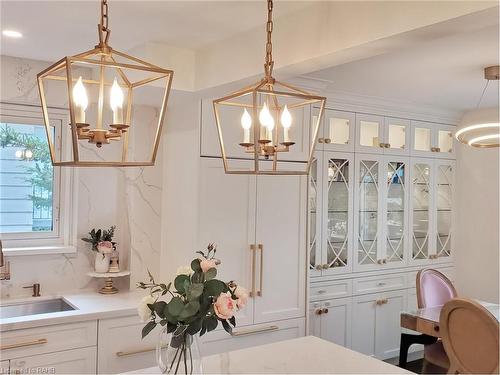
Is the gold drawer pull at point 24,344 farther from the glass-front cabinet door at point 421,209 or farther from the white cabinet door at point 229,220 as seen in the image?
the glass-front cabinet door at point 421,209

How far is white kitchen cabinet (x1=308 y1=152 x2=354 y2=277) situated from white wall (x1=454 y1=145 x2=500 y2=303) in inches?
57.1

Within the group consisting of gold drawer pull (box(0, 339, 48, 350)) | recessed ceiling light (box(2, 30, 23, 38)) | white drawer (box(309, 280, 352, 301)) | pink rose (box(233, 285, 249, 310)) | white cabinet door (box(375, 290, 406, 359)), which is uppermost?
recessed ceiling light (box(2, 30, 23, 38))

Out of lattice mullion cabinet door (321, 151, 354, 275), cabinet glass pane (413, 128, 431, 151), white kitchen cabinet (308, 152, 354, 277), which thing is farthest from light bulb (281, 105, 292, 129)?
cabinet glass pane (413, 128, 431, 151)

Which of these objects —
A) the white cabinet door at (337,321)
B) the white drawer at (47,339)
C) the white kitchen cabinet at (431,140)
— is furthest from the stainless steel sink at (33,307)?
the white kitchen cabinet at (431,140)

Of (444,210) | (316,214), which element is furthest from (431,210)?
(316,214)

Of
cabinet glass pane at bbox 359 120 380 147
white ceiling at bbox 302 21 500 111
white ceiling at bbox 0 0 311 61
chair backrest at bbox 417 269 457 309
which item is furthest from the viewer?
cabinet glass pane at bbox 359 120 380 147

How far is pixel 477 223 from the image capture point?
4891 millimetres

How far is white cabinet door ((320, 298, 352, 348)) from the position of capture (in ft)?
13.4

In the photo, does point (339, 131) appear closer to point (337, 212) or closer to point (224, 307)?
point (337, 212)

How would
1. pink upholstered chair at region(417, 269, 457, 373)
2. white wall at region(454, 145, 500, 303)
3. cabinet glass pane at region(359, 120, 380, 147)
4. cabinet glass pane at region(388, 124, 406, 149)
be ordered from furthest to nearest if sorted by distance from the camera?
white wall at region(454, 145, 500, 303) < cabinet glass pane at region(388, 124, 406, 149) < cabinet glass pane at region(359, 120, 380, 147) < pink upholstered chair at region(417, 269, 457, 373)

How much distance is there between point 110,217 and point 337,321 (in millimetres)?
1979

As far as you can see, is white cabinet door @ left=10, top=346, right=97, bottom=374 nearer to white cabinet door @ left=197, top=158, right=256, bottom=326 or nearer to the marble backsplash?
the marble backsplash

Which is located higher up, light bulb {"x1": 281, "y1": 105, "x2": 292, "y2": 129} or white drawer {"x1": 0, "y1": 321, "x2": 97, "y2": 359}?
light bulb {"x1": 281, "y1": 105, "x2": 292, "y2": 129}

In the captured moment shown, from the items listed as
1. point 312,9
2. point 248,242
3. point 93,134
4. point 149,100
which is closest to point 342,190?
point 248,242
